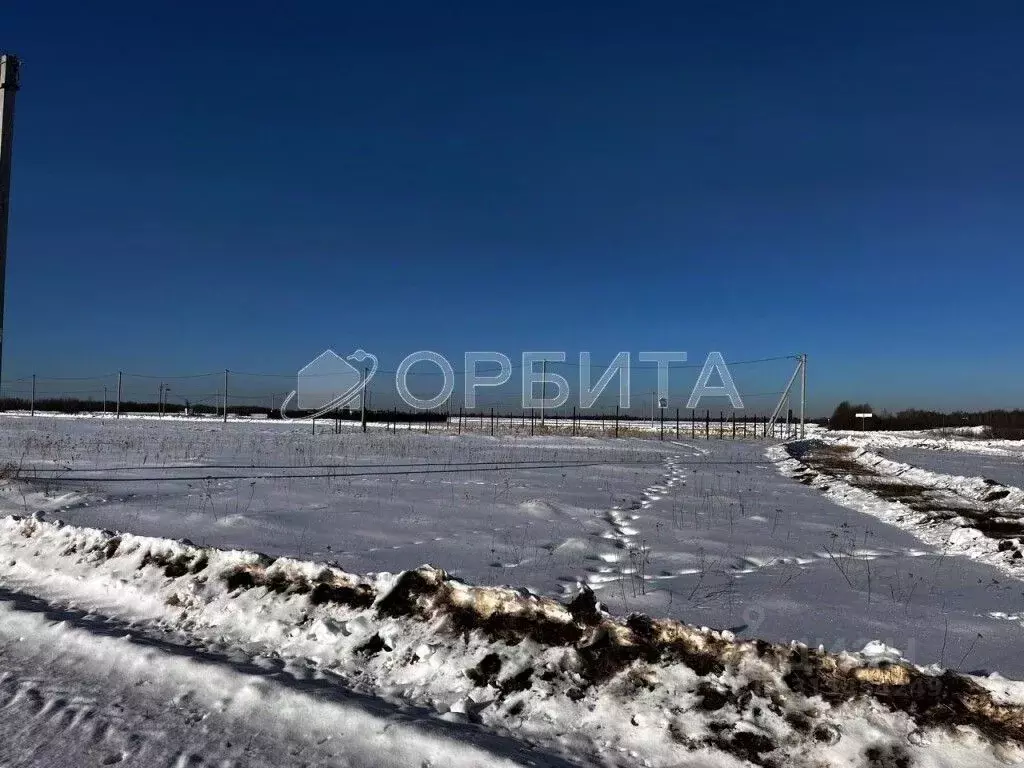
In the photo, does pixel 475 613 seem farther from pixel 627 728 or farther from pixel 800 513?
pixel 800 513

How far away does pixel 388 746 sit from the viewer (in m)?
3.20

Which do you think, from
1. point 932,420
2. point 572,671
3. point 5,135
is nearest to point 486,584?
point 572,671

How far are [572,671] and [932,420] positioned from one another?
8513cm

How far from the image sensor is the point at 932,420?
74.7 m

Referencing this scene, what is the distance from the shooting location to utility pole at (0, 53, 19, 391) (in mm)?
11648

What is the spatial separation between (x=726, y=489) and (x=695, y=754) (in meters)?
11.9

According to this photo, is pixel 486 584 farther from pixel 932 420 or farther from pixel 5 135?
pixel 932 420

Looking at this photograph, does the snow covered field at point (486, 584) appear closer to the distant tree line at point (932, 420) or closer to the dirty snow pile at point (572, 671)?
the dirty snow pile at point (572, 671)

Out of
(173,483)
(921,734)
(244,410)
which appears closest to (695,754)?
(921,734)

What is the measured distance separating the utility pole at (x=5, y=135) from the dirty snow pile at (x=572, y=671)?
870 centimetres

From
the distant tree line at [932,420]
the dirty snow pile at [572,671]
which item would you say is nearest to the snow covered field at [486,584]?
the dirty snow pile at [572,671]

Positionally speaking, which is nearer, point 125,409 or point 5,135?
point 5,135

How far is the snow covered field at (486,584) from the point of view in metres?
3.32

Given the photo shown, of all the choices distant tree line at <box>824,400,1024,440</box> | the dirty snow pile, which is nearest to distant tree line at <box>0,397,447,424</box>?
distant tree line at <box>824,400,1024,440</box>
